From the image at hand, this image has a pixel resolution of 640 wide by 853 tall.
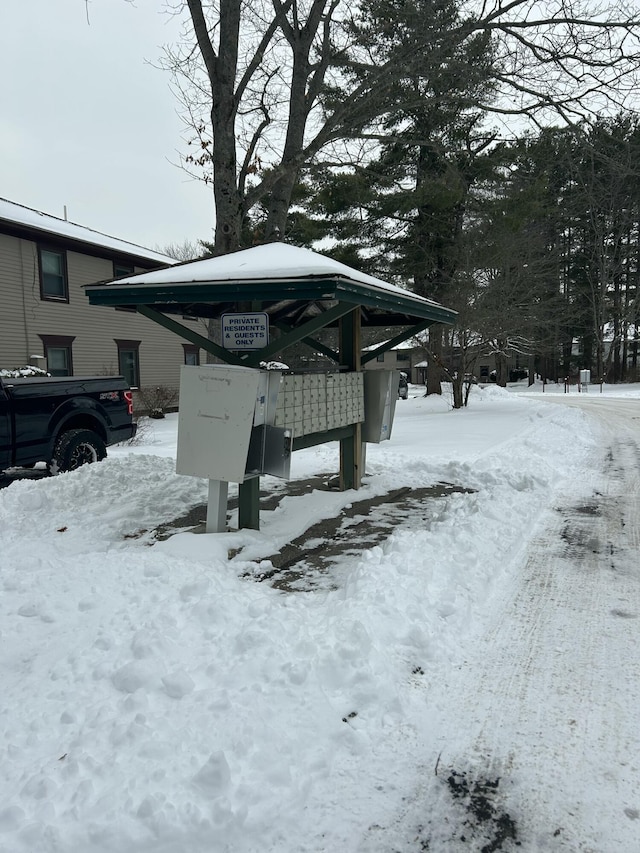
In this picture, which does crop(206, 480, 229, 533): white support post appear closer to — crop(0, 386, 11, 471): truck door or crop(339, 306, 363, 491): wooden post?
crop(339, 306, 363, 491): wooden post

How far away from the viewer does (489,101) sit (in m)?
11.5

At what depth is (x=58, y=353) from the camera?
18.3 meters

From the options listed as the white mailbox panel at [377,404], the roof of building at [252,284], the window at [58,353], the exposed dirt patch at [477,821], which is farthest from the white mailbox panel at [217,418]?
the window at [58,353]

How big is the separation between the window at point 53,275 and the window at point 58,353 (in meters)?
1.23

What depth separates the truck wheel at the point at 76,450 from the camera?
26.1 feet

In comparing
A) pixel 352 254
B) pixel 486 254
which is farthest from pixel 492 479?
pixel 352 254

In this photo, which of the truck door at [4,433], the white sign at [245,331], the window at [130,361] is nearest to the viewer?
the white sign at [245,331]

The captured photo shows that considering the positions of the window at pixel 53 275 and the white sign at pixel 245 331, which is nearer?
the white sign at pixel 245 331

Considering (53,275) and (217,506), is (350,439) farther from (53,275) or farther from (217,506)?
(53,275)

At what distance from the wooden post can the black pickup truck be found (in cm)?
377

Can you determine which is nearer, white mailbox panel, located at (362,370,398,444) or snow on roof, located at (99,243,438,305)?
snow on roof, located at (99,243,438,305)

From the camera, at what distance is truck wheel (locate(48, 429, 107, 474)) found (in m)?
7.97

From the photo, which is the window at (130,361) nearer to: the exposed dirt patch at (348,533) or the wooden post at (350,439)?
the wooden post at (350,439)

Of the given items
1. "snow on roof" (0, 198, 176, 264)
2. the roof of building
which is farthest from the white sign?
"snow on roof" (0, 198, 176, 264)
